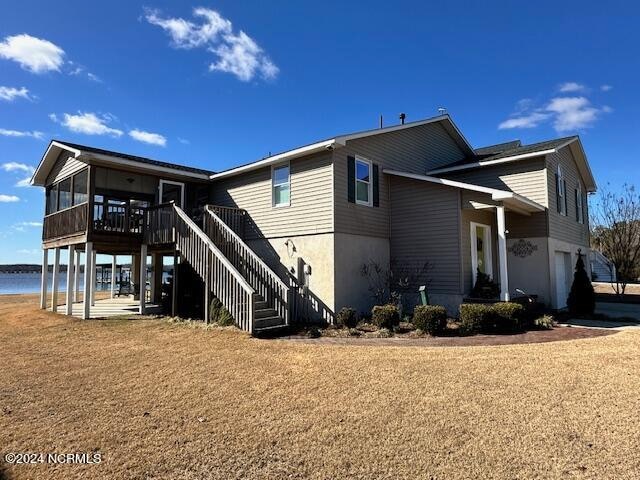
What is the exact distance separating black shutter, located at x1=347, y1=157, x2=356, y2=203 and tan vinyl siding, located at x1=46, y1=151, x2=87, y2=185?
8.94 metres

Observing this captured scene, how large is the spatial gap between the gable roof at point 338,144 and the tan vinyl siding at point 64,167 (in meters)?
4.71

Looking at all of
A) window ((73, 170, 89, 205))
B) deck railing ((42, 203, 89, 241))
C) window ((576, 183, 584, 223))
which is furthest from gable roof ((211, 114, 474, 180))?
window ((576, 183, 584, 223))

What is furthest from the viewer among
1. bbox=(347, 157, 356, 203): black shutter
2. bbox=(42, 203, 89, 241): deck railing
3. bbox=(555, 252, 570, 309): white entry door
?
bbox=(555, 252, 570, 309): white entry door

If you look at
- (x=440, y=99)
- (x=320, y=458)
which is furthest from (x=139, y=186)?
(x=320, y=458)

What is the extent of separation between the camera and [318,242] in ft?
38.5

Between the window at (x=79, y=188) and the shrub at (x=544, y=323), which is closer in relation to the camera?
the shrub at (x=544, y=323)

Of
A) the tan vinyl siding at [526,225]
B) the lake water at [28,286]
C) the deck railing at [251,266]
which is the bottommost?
the lake water at [28,286]

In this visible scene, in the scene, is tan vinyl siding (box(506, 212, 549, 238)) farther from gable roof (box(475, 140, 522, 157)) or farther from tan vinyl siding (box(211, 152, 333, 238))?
tan vinyl siding (box(211, 152, 333, 238))

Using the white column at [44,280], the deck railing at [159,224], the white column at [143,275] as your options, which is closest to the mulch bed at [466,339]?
the deck railing at [159,224]

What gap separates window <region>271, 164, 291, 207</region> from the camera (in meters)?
12.9

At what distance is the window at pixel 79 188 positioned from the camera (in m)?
14.2

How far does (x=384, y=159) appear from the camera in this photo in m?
13.5

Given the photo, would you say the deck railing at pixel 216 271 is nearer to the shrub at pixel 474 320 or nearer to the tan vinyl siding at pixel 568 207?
the shrub at pixel 474 320

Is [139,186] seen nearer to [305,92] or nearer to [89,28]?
[89,28]
